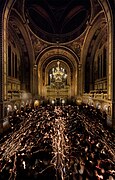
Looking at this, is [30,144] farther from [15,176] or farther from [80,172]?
[80,172]

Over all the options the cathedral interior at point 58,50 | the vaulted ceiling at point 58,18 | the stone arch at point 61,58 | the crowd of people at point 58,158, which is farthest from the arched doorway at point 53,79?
the crowd of people at point 58,158

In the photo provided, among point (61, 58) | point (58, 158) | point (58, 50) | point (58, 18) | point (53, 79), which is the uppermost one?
point (58, 18)

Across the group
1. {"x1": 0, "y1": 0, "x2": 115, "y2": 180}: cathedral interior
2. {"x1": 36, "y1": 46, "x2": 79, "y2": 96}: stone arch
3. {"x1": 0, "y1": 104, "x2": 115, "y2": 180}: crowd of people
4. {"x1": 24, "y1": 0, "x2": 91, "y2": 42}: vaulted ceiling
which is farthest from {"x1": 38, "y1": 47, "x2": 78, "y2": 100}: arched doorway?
{"x1": 0, "y1": 104, "x2": 115, "y2": 180}: crowd of people

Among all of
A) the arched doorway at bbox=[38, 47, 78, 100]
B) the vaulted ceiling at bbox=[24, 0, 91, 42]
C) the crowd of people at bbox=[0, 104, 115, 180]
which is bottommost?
the crowd of people at bbox=[0, 104, 115, 180]

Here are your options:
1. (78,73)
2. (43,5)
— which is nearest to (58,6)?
(43,5)

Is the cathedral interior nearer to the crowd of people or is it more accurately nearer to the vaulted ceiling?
the vaulted ceiling

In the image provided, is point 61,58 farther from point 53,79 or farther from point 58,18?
point 58,18

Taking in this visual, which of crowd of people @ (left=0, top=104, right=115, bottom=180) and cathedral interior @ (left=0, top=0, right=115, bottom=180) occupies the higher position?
cathedral interior @ (left=0, top=0, right=115, bottom=180)

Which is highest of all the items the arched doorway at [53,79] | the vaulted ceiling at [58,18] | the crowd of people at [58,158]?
the vaulted ceiling at [58,18]

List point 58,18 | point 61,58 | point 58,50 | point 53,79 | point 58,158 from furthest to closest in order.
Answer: point 61,58, point 53,79, point 58,50, point 58,18, point 58,158

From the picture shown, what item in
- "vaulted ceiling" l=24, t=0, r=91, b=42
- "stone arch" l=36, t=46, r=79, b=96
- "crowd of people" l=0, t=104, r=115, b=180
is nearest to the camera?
"crowd of people" l=0, t=104, r=115, b=180

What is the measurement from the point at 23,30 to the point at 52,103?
1623 cm

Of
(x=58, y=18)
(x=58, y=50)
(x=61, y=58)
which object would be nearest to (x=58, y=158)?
(x=58, y=50)

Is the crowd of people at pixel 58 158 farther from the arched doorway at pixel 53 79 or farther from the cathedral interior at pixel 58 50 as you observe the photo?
the arched doorway at pixel 53 79
